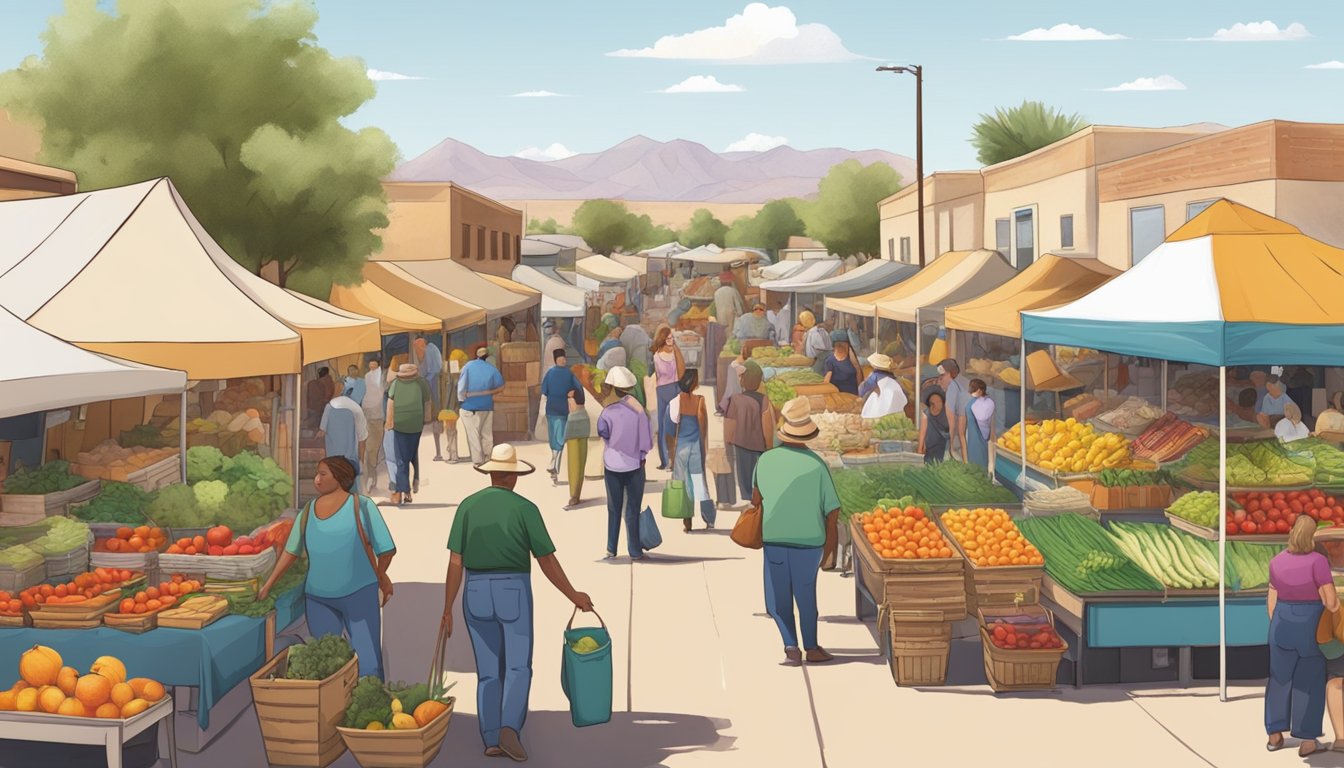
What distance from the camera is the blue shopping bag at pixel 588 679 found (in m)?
7.80

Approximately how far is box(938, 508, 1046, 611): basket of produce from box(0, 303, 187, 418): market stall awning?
5.86 metres

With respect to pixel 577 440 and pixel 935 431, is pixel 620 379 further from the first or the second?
pixel 935 431

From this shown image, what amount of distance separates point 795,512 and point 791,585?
548 mm

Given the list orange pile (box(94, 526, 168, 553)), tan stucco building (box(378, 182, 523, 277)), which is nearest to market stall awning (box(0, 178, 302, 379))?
orange pile (box(94, 526, 168, 553))

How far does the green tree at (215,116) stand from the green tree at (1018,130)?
6178 cm

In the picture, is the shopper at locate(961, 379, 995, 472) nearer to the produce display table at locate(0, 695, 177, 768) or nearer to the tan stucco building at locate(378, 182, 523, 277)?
the produce display table at locate(0, 695, 177, 768)

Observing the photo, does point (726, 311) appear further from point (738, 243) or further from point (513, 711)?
point (738, 243)

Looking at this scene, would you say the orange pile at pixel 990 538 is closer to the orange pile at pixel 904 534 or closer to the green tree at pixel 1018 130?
the orange pile at pixel 904 534

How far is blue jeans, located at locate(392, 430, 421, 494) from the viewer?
16.1 meters

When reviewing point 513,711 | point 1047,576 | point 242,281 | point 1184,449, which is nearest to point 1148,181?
point 1184,449

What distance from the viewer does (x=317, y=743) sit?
7.15 m

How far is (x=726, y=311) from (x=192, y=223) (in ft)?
73.7

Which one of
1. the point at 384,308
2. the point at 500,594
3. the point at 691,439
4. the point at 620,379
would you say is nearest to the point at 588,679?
the point at 500,594

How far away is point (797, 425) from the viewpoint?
9.23m
